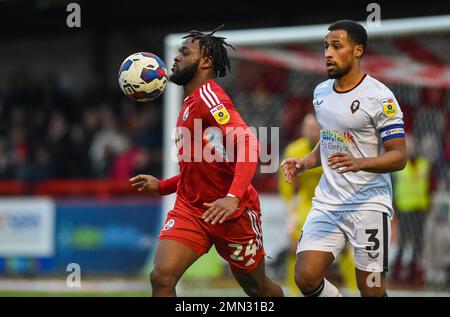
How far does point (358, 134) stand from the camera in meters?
7.19

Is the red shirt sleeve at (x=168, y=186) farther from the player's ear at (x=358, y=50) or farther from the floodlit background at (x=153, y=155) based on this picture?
the floodlit background at (x=153, y=155)

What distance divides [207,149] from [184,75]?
0.62 meters

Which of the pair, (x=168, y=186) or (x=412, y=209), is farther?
(x=412, y=209)

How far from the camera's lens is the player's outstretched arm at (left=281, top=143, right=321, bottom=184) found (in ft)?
23.8

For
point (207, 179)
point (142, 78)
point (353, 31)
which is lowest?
point (207, 179)

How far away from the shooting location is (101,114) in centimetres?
1967

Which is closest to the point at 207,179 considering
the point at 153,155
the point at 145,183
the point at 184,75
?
the point at 145,183

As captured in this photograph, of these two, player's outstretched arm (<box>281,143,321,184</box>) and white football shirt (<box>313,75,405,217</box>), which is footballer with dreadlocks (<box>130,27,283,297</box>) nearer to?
player's outstretched arm (<box>281,143,321,184</box>)

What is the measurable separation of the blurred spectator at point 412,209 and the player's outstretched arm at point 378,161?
787 centimetres

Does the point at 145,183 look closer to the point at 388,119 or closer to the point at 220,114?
the point at 220,114

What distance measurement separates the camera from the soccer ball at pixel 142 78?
7.38 m

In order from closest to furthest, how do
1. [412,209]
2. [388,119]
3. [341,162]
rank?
[341,162]
[388,119]
[412,209]

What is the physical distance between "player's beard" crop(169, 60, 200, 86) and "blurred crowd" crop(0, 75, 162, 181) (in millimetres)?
10092

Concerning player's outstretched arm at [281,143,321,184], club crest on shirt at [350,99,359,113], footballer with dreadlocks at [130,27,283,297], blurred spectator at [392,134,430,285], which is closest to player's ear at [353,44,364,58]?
club crest on shirt at [350,99,359,113]
